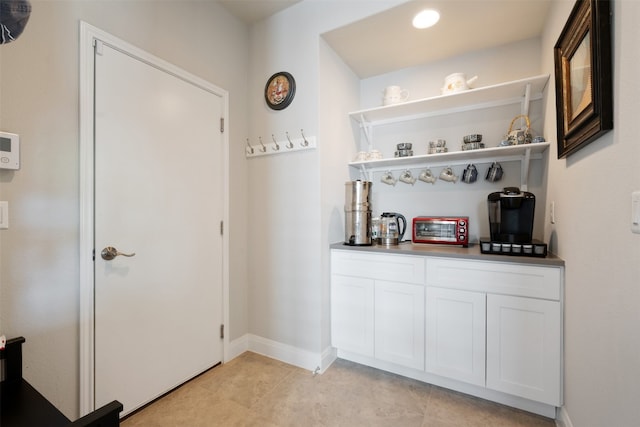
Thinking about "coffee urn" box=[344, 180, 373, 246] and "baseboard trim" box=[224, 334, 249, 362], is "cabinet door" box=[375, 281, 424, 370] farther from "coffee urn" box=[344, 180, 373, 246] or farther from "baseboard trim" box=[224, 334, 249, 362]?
"baseboard trim" box=[224, 334, 249, 362]

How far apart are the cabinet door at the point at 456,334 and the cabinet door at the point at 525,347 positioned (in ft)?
0.17

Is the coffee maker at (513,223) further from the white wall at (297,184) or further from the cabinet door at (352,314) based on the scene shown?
the white wall at (297,184)

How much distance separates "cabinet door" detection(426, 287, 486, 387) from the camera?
1693mm

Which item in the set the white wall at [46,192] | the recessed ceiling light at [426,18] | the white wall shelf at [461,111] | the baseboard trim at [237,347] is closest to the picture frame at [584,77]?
the white wall shelf at [461,111]

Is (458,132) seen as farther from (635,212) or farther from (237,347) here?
(237,347)

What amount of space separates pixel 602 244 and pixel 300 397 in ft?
5.72

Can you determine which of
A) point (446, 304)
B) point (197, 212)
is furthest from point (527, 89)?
point (197, 212)

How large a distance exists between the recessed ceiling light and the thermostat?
7.58 feet

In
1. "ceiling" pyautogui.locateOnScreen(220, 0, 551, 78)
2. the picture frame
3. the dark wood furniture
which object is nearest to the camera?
the dark wood furniture

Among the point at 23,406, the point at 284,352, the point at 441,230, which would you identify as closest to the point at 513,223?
the point at 441,230

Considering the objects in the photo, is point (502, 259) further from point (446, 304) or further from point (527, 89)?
point (527, 89)

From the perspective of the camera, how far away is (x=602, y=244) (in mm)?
1031

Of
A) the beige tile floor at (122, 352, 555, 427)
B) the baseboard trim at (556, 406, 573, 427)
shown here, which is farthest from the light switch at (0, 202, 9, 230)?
the baseboard trim at (556, 406, 573, 427)

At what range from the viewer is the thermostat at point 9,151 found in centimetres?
118
